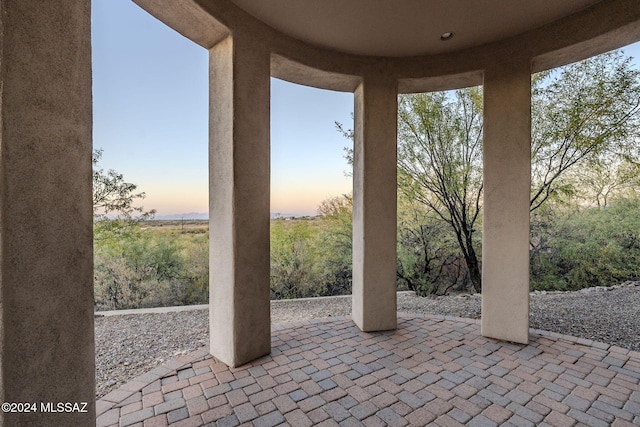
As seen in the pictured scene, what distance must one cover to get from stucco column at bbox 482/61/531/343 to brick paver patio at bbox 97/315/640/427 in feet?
1.03

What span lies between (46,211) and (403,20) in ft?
10.9

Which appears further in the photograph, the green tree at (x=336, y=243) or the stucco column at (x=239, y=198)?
the green tree at (x=336, y=243)

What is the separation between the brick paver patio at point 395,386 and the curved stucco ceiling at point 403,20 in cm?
351

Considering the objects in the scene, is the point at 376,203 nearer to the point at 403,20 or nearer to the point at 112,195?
the point at 403,20

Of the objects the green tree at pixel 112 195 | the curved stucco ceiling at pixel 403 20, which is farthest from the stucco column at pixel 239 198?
the green tree at pixel 112 195

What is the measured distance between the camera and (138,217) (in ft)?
17.9

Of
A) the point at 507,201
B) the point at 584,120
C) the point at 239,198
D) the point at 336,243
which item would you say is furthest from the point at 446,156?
the point at 239,198

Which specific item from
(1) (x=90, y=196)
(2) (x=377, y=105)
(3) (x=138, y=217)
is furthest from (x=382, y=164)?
(3) (x=138, y=217)

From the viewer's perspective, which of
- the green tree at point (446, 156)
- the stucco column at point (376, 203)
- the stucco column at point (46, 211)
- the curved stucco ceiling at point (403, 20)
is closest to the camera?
the stucco column at point (46, 211)

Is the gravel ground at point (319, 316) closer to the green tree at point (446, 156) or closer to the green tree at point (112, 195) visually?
the green tree at point (112, 195)

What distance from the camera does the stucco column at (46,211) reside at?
122 centimetres

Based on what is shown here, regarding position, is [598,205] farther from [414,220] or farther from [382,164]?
[382,164]

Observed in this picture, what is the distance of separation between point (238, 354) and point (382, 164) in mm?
2787

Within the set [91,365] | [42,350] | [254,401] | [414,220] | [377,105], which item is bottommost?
[254,401]
